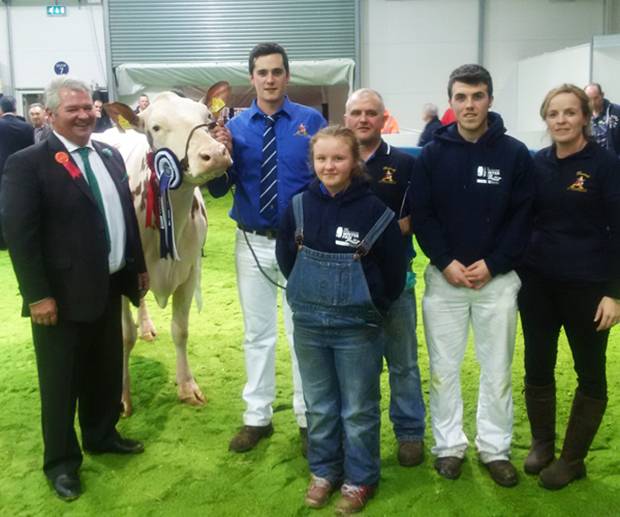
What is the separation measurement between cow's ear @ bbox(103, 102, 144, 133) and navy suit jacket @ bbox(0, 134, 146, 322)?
603 millimetres

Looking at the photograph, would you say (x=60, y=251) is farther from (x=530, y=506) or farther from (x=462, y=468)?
(x=530, y=506)

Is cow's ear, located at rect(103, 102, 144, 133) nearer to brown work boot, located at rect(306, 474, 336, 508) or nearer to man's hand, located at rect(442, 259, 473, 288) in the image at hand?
man's hand, located at rect(442, 259, 473, 288)

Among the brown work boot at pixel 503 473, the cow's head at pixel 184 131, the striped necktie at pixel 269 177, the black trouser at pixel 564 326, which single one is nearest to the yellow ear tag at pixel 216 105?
the cow's head at pixel 184 131

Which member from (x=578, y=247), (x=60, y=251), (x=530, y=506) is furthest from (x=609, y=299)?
(x=60, y=251)

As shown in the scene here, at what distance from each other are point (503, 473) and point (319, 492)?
2.90 ft

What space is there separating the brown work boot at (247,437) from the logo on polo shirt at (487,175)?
1801 mm

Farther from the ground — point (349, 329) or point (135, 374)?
point (349, 329)

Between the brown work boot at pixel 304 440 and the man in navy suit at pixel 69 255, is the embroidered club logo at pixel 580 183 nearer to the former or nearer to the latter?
the brown work boot at pixel 304 440

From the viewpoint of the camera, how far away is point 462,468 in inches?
134

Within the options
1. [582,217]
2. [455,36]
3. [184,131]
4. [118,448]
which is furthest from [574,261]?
[455,36]

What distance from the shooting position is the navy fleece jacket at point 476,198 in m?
3.02

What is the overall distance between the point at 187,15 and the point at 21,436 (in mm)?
13945

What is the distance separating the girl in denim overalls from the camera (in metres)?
2.84

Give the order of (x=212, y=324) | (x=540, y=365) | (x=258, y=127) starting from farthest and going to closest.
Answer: (x=212, y=324) → (x=258, y=127) → (x=540, y=365)
